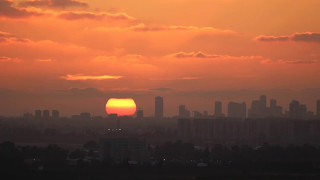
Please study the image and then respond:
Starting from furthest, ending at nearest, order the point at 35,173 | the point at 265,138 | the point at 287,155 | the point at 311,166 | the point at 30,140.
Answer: the point at 265,138 → the point at 30,140 → the point at 287,155 → the point at 311,166 → the point at 35,173

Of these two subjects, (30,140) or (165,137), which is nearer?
(30,140)

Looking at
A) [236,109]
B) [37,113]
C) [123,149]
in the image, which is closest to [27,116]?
[37,113]

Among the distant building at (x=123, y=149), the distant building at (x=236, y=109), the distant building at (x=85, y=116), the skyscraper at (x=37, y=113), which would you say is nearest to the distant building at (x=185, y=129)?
the distant building at (x=123, y=149)

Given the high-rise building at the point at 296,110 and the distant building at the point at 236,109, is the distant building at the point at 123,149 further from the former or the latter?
the distant building at the point at 236,109

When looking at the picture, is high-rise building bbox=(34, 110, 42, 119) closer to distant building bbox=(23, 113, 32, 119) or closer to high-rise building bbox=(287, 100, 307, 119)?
distant building bbox=(23, 113, 32, 119)

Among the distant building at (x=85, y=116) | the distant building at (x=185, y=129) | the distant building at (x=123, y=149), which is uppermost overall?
the distant building at (x=85, y=116)

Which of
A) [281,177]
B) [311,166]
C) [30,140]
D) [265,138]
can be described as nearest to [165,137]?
[265,138]

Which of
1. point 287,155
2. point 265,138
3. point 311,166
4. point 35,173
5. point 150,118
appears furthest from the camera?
point 150,118

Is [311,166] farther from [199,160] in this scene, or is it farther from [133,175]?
[133,175]

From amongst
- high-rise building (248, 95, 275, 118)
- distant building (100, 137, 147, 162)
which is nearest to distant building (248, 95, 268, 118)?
high-rise building (248, 95, 275, 118)

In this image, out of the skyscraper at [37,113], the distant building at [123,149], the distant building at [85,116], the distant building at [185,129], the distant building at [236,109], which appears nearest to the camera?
A: the distant building at [123,149]
